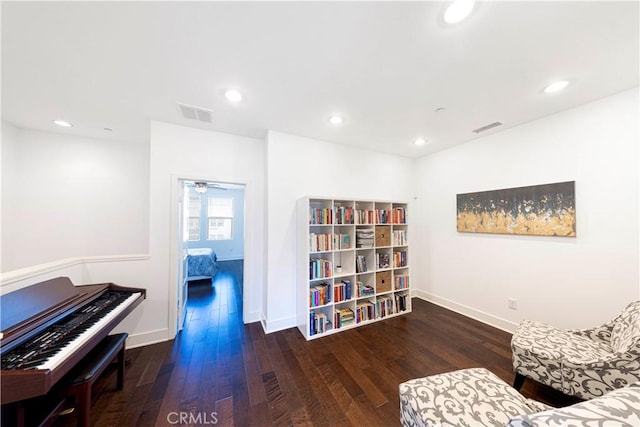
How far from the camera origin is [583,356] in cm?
152

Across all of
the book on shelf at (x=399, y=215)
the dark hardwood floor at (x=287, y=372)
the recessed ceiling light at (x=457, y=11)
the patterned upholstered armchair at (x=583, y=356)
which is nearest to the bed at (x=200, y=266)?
the dark hardwood floor at (x=287, y=372)

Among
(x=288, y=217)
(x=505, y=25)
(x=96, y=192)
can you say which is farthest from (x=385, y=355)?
(x=96, y=192)

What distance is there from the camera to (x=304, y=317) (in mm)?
2652

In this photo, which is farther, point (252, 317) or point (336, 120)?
point (252, 317)

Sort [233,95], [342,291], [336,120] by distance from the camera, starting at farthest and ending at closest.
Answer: [342,291], [336,120], [233,95]

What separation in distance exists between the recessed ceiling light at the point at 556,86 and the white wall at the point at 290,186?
2085 mm

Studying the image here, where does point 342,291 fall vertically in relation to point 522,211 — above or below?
below

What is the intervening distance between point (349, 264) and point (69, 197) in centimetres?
407

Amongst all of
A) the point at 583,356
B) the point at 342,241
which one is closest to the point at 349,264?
the point at 342,241

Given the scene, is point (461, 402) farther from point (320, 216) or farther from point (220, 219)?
point (220, 219)

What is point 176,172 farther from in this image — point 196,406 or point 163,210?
point 196,406

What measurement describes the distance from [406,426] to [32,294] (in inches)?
103

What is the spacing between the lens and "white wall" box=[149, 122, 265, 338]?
2.53 m

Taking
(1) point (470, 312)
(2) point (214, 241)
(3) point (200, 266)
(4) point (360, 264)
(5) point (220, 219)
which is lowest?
(1) point (470, 312)
